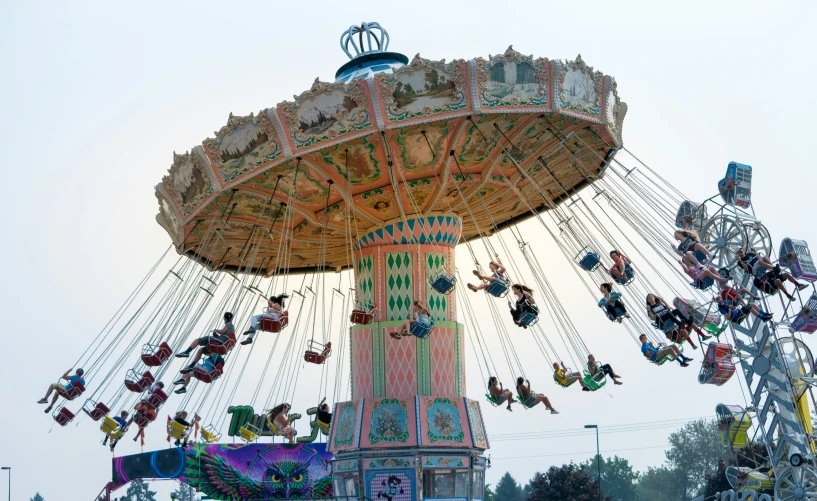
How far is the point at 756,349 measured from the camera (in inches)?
702

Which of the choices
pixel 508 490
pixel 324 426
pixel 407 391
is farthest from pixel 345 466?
pixel 508 490

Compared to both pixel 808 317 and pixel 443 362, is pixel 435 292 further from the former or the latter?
pixel 808 317

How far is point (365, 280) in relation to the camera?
63.0 ft

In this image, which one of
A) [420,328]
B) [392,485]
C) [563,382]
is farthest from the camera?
[563,382]

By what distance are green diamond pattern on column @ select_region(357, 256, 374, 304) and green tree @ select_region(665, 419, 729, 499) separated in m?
47.9

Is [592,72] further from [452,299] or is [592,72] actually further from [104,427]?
[104,427]

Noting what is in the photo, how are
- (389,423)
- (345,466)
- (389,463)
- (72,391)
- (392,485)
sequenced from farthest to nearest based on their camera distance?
(72,391) < (345,466) < (389,423) < (389,463) < (392,485)

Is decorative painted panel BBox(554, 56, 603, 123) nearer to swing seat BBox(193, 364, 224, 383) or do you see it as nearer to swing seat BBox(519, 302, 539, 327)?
swing seat BBox(519, 302, 539, 327)

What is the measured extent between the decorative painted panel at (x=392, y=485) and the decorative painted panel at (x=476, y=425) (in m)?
1.38

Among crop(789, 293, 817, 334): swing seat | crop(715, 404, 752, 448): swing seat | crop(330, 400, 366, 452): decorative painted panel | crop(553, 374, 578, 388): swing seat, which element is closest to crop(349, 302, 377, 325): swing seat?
crop(330, 400, 366, 452): decorative painted panel

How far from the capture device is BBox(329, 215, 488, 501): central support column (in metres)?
17.5

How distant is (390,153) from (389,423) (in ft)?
15.5

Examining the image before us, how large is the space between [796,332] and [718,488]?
2561 centimetres

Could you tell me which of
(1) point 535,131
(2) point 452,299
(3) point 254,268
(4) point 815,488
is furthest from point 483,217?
(4) point 815,488
